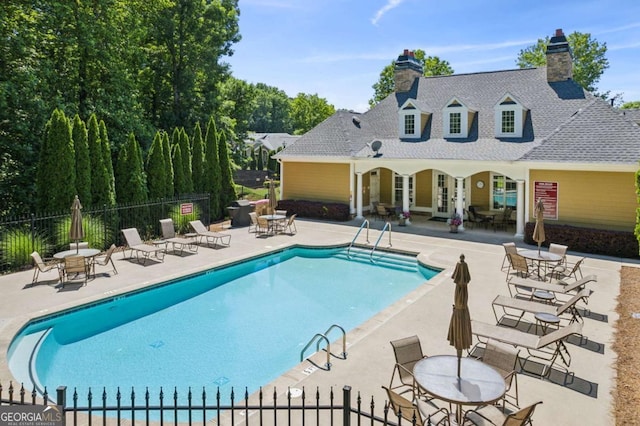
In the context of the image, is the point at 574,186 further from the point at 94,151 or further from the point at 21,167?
the point at 21,167

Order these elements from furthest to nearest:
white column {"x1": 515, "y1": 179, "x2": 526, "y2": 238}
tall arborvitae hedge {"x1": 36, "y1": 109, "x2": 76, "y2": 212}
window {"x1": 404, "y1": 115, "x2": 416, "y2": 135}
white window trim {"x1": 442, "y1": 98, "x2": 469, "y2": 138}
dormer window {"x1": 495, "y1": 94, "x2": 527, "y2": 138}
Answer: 1. window {"x1": 404, "y1": 115, "x2": 416, "y2": 135}
2. white window trim {"x1": 442, "y1": 98, "x2": 469, "y2": 138}
3. dormer window {"x1": 495, "y1": 94, "x2": 527, "y2": 138}
4. white column {"x1": 515, "y1": 179, "x2": 526, "y2": 238}
5. tall arborvitae hedge {"x1": 36, "y1": 109, "x2": 76, "y2": 212}

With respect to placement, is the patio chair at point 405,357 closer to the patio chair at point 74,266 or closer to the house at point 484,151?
the patio chair at point 74,266

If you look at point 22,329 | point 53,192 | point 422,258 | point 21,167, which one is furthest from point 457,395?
point 21,167

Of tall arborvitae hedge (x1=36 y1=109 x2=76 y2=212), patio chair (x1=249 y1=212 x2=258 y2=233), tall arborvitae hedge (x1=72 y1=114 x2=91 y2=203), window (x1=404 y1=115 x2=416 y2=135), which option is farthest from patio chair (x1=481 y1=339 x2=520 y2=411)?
window (x1=404 y1=115 x2=416 y2=135)

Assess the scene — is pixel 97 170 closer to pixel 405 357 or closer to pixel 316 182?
pixel 316 182

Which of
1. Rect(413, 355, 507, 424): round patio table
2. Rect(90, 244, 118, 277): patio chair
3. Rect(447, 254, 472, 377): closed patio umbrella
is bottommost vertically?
Rect(413, 355, 507, 424): round patio table

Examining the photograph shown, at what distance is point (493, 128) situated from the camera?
22.0 m

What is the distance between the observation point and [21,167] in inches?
728

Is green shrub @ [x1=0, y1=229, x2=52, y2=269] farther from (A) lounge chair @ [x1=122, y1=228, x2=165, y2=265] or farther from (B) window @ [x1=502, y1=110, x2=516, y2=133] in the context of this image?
(B) window @ [x1=502, y1=110, x2=516, y2=133]

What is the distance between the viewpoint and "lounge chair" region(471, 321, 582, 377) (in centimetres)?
727

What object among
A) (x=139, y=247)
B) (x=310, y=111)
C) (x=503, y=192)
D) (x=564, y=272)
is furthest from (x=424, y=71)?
(x=139, y=247)

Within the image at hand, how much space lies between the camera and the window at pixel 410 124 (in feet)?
79.3

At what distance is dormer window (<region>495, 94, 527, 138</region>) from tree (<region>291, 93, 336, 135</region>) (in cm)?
4534

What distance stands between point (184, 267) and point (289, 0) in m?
11.3
